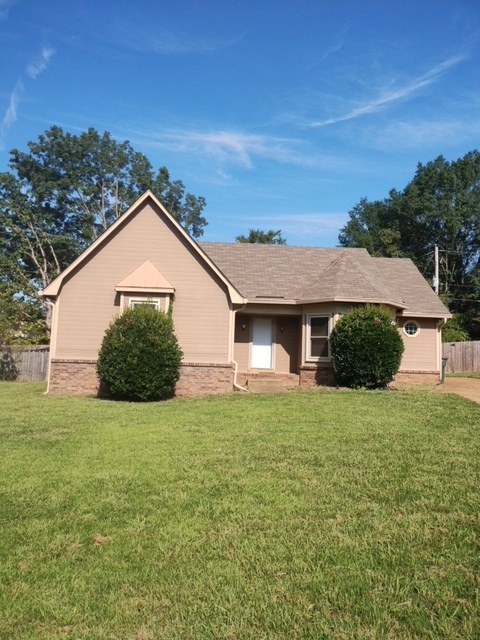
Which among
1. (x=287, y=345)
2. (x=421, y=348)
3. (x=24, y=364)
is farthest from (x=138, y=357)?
(x=421, y=348)

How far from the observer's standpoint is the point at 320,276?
723 inches

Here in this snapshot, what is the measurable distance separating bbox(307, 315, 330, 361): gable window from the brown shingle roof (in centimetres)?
80

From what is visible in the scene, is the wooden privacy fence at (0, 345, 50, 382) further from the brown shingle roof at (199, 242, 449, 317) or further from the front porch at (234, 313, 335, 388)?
the front porch at (234, 313, 335, 388)

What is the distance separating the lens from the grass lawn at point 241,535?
2.99 m

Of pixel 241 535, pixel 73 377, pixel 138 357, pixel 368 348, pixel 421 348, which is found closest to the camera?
pixel 241 535

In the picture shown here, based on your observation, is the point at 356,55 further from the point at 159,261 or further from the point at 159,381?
the point at 159,381

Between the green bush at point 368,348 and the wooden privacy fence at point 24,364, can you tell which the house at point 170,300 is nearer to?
the green bush at point 368,348

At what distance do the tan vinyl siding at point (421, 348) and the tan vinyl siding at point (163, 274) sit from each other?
24.9ft

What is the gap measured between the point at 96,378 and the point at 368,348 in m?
8.15

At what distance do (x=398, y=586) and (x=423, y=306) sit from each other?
1703 centimetres

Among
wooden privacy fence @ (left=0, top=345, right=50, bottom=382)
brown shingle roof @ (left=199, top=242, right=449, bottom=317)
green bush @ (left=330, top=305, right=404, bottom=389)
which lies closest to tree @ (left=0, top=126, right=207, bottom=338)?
wooden privacy fence @ (left=0, top=345, right=50, bottom=382)

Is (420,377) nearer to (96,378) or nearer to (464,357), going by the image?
(464,357)

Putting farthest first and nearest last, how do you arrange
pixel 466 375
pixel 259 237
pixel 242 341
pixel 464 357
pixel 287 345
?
pixel 259 237, pixel 464 357, pixel 466 375, pixel 287 345, pixel 242 341

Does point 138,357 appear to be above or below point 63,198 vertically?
below
